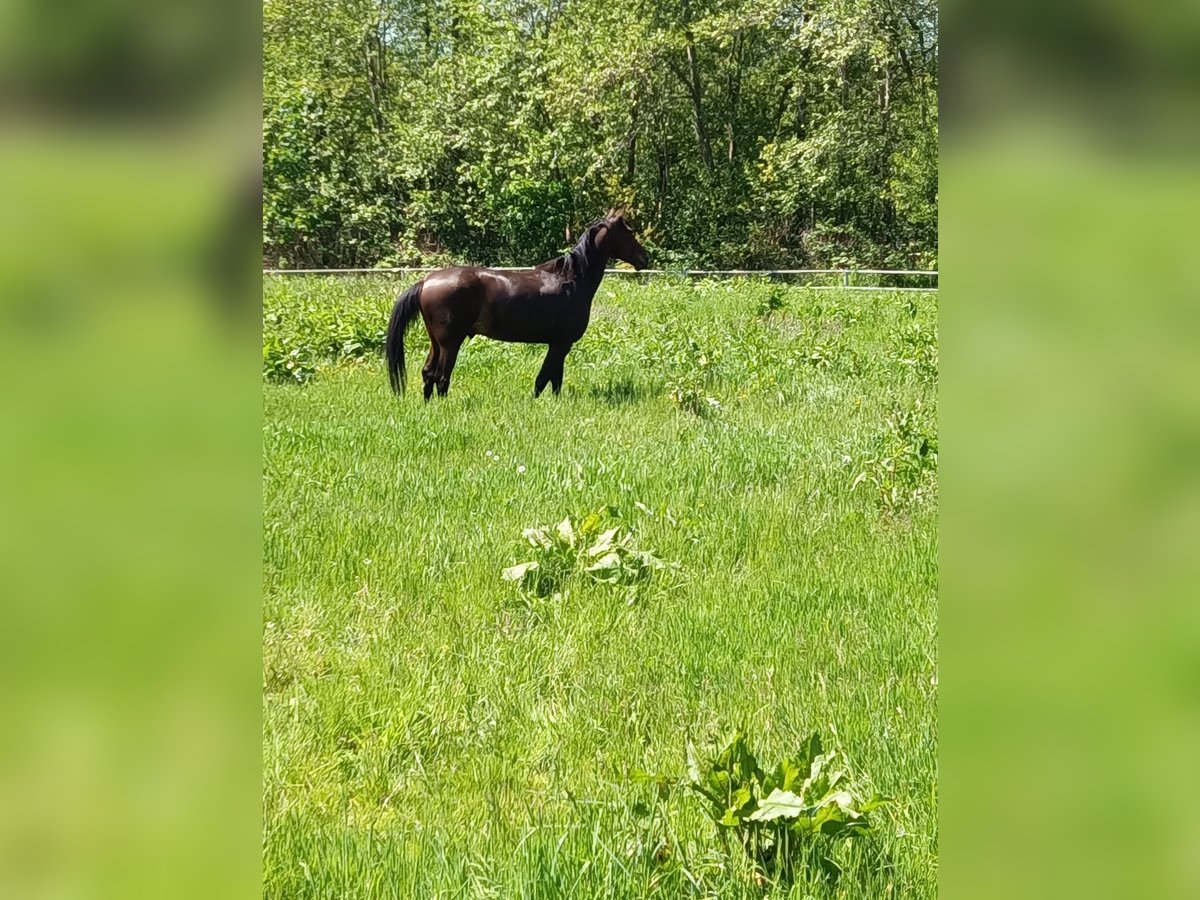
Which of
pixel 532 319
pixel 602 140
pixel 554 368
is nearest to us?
pixel 554 368

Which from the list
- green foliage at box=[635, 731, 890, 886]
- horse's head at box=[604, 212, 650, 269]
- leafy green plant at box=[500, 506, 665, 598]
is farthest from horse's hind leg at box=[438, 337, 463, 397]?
green foliage at box=[635, 731, 890, 886]

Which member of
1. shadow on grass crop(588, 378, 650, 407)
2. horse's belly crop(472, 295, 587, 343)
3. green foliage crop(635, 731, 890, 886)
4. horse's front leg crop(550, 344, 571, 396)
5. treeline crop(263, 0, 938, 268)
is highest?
treeline crop(263, 0, 938, 268)

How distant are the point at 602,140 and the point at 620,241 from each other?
85.1 ft

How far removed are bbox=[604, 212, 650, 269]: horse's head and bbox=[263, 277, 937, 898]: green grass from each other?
91.7 inches

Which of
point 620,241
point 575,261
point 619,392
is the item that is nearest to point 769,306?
point 620,241

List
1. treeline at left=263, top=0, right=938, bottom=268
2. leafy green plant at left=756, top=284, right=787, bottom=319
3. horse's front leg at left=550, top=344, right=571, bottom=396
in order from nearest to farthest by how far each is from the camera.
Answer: horse's front leg at left=550, top=344, right=571, bottom=396, leafy green plant at left=756, top=284, right=787, bottom=319, treeline at left=263, top=0, right=938, bottom=268

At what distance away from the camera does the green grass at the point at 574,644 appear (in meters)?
1.63

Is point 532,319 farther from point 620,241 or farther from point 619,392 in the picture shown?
point 620,241

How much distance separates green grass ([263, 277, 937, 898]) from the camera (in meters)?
1.63

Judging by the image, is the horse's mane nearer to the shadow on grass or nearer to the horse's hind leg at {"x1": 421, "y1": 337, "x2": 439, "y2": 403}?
the shadow on grass

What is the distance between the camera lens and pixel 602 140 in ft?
105

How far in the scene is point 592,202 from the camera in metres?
31.8
